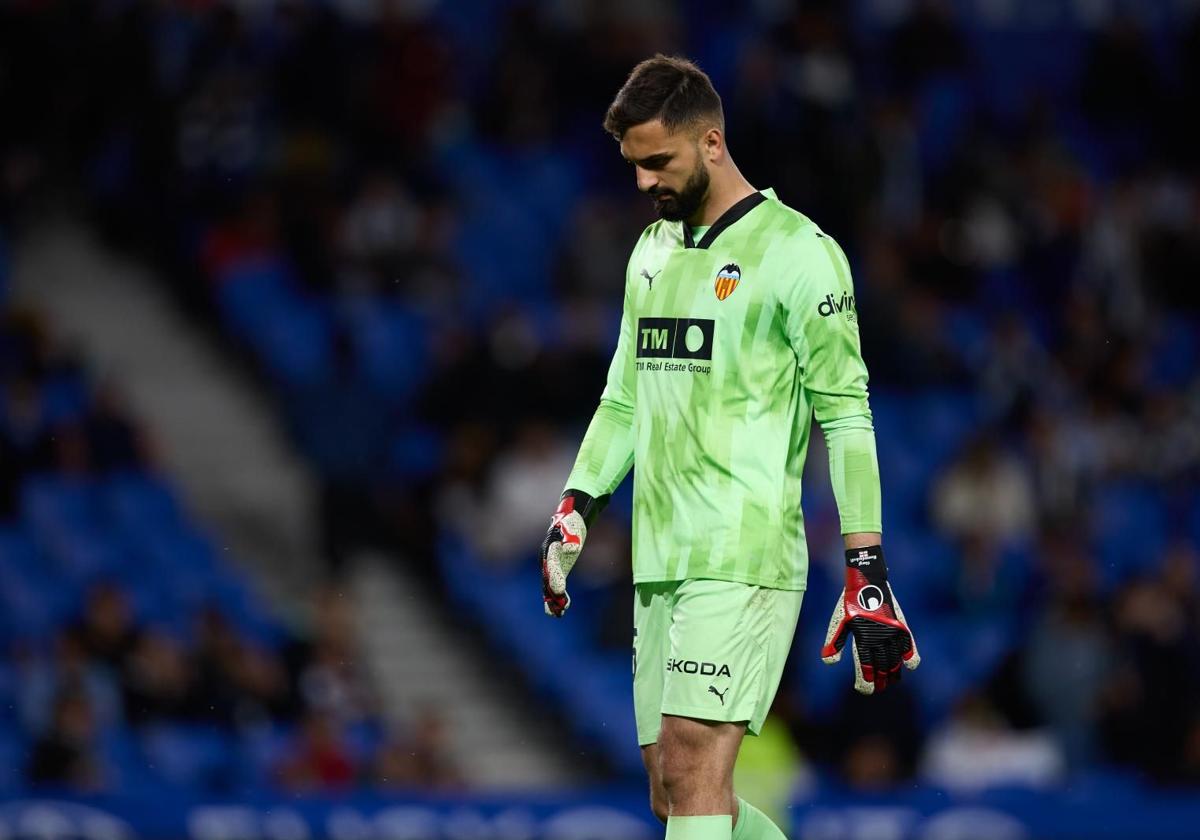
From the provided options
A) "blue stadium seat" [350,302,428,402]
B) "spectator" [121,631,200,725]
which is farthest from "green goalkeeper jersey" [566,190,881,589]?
"blue stadium seat" [350,302,428,402]

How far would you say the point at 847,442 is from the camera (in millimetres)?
5816

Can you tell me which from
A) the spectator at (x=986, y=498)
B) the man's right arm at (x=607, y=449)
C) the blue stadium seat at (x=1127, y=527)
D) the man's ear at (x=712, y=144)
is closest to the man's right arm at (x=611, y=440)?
the man's right arm at (x=607, y=449)

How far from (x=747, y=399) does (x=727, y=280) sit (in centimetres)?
35

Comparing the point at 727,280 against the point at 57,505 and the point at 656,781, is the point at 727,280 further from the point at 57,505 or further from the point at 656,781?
→ the point at 57,505

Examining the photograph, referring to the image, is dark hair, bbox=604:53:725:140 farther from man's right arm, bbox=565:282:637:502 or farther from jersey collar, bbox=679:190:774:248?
man's right arm, bbox=565:282:637:502

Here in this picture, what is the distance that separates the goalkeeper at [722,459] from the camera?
574 cm

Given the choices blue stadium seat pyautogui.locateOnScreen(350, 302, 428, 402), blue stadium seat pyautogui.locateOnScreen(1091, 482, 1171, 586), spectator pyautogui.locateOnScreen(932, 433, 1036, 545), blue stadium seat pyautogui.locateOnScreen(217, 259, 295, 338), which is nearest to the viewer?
spectator pyautogui.locateOnScreen(932, 433, 1036, 545)

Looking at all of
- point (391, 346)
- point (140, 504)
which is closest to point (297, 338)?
point (391, 346)

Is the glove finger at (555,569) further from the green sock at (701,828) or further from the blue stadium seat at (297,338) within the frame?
the blue stadium seat at (297,338)

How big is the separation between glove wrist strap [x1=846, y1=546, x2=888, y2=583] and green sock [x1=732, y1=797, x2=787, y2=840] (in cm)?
78

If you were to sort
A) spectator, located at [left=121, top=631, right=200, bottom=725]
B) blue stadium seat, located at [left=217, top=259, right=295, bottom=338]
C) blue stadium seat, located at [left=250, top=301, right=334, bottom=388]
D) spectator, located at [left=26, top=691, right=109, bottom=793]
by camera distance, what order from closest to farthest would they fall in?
spectator, located at [left=26, top=691, right=109, bottom=793] → spectator, located at [left=121, top=631, right=200, bottom=725] → blue stadium seat, located at [left=250, top=301, right=334, bottom=388] → blue stadium seat, located at [left=217, top=259, right=295, bottom=338]

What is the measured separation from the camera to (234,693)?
12.6m

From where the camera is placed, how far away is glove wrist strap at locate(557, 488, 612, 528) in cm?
621

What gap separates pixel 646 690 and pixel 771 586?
1.66ft
